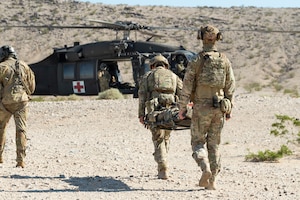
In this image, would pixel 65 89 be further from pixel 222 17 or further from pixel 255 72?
pixel 222 17

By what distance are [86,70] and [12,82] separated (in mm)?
14309

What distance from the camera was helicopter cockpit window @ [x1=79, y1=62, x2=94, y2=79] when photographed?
2472 centimetres

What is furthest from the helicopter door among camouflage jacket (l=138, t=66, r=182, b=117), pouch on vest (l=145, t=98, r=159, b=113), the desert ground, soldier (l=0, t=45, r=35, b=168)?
pouch on vest (l=145, t=98, r=159, b=113)

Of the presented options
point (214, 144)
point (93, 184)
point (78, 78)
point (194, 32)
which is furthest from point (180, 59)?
point (194, 32)

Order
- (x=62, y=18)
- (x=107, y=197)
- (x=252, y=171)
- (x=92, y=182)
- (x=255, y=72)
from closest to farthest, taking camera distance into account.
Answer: (x=107, y=197), (x=92, y=182), (x=252, y=171), (x=255, y=72), (x=62, y=18)

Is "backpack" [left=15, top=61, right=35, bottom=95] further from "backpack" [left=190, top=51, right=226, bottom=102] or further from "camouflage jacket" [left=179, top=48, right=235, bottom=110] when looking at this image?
"backpack" [left=190, top=51, right=226, bottom=102]

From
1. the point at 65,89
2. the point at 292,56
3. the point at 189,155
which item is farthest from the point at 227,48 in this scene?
the point at 189,155

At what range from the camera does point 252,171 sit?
10.4 m

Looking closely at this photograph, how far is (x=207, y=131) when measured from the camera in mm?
8617

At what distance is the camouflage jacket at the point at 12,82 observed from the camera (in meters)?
10.5

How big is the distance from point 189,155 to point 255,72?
30.0 metres

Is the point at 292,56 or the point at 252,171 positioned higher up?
the point at 252,171

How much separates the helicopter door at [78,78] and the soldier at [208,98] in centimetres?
1624

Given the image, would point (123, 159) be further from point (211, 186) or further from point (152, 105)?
point (211, 186)
